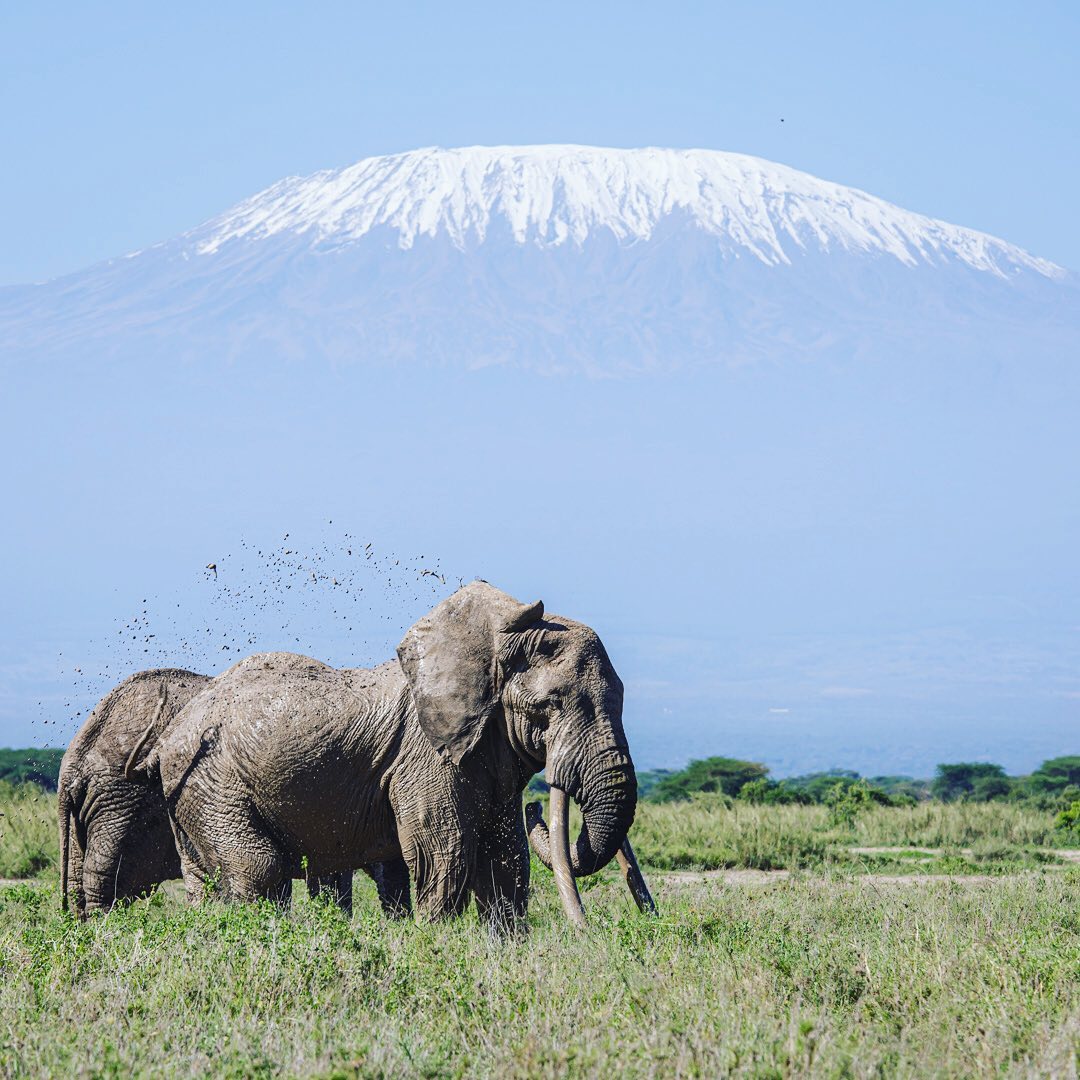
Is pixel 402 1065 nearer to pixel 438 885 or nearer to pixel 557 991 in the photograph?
pixel 557 991

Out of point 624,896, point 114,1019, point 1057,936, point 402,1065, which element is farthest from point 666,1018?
point 624,896

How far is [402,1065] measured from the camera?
697cm

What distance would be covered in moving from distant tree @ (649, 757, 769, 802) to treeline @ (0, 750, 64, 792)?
537 inches

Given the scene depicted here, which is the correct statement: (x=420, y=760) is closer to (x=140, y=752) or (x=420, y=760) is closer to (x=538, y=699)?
(x=538, y=699)

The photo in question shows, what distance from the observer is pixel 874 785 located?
35.5 m

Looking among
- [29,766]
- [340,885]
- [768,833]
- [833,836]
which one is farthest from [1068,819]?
[29,766]

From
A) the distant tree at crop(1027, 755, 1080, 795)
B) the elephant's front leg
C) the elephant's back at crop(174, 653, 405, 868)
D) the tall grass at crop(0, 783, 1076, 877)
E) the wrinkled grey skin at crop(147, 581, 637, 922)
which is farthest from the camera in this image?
the distant tree at crop(1027, 755, 1080, 795)

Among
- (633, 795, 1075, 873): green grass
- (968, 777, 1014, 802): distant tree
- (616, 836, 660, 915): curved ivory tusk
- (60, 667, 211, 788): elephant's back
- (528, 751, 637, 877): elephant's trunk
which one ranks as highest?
(60, 667, 211, 788): elephant's back

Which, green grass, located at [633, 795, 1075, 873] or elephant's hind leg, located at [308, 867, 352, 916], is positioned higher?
elephant's hind leg, located at [308, 867, 352, 916]

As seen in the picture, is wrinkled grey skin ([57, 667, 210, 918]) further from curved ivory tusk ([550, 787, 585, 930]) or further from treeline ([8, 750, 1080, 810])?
treeline ([8, 750, 1080, 810])

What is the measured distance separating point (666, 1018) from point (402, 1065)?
1.24 m

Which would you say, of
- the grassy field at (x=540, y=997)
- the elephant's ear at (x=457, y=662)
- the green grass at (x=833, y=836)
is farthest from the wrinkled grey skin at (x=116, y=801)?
the green grass at (x=833, y=836)

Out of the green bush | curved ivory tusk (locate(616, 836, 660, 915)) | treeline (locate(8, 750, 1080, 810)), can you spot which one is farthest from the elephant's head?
treeline (locate(8, 750, 1080, 810))

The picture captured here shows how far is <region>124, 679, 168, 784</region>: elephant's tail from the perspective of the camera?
39.1ft
